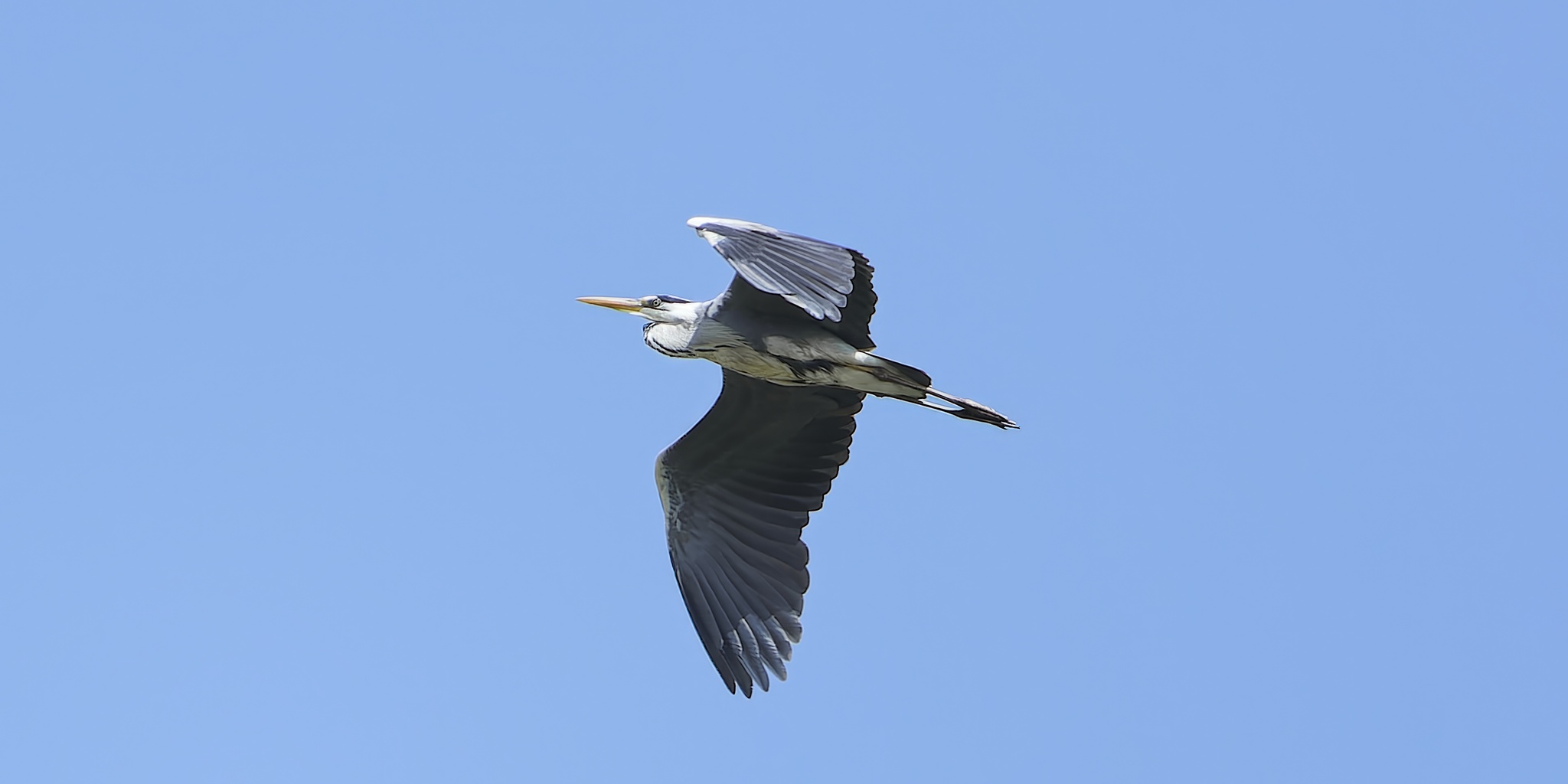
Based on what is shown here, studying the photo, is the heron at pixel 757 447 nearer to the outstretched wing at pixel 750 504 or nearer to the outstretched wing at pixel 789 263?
the outstretched wing at pixel 750 504

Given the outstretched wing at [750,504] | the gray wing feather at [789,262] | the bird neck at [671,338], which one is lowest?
the outstretched wing at [750,504]

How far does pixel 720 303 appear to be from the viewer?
8.27 meters

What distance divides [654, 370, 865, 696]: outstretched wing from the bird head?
0.43 meters

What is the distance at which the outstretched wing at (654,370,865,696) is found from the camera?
8648 mm

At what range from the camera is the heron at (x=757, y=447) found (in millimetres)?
8133

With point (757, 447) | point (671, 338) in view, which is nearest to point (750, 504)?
point (757, 447)

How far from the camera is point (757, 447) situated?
8.93 m

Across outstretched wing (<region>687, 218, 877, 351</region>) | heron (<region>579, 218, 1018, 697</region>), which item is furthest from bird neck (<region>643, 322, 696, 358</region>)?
outstretched wing (<region>687, 218, 877, 351</region>)

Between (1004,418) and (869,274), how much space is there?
1.22 meters

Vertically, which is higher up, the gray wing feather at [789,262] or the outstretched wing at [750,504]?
the gray wing feather at [789,262]

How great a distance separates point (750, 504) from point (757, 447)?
31cm

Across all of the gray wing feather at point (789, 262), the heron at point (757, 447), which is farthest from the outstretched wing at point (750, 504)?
the gray wing feather at point (789, 262)

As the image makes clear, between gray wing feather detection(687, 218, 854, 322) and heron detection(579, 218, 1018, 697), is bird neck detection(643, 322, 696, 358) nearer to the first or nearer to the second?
heron detection(579, 218, 1018, 697)

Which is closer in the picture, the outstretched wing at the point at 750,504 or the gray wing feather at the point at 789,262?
the gray wing feather at the point at 789,262
